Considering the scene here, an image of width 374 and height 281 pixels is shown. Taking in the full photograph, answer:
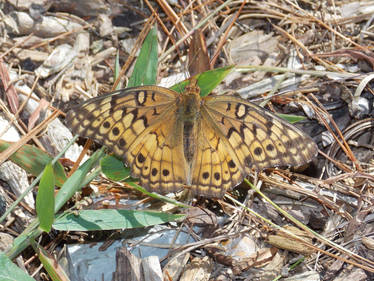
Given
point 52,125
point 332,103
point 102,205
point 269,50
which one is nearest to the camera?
point 102,205


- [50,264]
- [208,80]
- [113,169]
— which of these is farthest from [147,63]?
[50,264]

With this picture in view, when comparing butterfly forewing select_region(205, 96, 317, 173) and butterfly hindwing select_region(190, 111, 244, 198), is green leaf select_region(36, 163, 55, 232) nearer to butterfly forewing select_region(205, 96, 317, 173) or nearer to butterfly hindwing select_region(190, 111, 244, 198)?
butterfly hindwing select_region(190, 111, 244, 198)

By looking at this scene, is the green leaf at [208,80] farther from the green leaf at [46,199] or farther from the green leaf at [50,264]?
the green leaf at [50,264]

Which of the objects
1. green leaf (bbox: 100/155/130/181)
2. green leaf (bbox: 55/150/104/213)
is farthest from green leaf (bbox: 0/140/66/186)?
green leaf (bbox: 100/155/130/181)

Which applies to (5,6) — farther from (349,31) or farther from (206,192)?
(349,31)

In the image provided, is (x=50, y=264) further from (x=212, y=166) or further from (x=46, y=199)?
(x=212, y=166)

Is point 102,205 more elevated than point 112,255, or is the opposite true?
point 102,205

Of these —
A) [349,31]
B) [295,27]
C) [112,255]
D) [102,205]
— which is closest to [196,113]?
[102,205]
